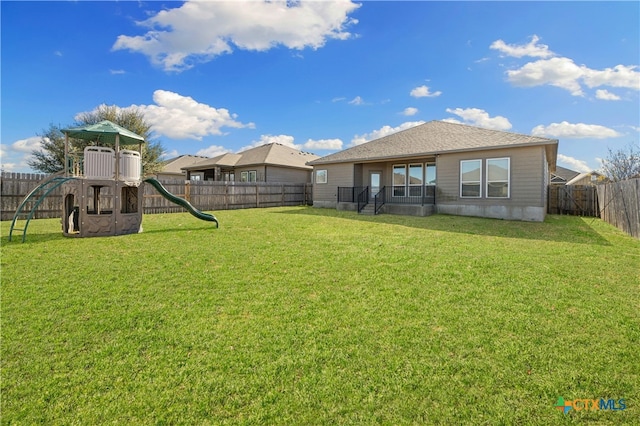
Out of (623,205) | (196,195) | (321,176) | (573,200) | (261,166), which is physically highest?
(261,166)

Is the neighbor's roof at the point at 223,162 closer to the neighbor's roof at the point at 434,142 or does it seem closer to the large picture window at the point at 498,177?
the neighbor's roof at the point at 434,142

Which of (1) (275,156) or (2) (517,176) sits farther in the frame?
(1) (275,156)

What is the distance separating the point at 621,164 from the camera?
1054 inches

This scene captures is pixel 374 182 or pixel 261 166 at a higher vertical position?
pixel 261 166

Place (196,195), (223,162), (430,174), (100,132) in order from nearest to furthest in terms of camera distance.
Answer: (100,132) < (430,174) < (196,195) < (223,162)

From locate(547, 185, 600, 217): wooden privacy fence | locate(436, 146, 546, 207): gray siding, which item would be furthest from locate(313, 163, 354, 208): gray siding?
locate(547, 185, 600, 217): wooden privacy fence

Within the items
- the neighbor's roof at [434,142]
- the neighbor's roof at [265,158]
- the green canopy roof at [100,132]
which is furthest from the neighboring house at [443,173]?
the green canopy roof at [100,132]

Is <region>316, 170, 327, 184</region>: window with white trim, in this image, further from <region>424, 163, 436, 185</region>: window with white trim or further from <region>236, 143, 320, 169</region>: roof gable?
<region>424, 163, 436, 185</region>: window with white trim

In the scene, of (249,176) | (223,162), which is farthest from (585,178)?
(223,162)

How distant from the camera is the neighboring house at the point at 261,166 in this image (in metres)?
24.3

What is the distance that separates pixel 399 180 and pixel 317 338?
1506 cm

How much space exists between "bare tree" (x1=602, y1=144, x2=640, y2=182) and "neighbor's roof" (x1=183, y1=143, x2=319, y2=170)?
27219 millimetres

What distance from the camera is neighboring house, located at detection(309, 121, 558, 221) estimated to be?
12391mm

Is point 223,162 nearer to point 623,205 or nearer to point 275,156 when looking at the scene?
point 275,156
